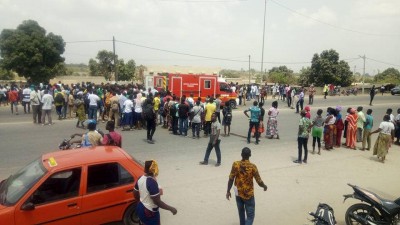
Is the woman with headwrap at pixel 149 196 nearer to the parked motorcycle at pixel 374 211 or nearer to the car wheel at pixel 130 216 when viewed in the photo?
the car wheel at pixel 130 216

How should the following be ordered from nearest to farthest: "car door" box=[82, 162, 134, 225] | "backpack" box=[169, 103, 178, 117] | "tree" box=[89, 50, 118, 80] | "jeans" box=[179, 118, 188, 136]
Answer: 1. "car door" box=[82, 162, 134, 225]
2. "jeans" box=[179, 118, 188, 136]
3. "backpack" box=[169, 103, 178, 117]
4. "tree" box=[89, 50, 118, 80]

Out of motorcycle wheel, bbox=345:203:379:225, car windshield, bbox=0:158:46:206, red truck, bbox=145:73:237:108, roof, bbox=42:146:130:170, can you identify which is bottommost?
motorcycle wheel, bbox=345:203:379:225

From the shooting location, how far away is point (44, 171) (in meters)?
5.36

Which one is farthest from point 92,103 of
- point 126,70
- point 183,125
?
point 126,70

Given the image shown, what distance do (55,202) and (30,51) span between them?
38.9 meters

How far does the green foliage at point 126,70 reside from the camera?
186 feet

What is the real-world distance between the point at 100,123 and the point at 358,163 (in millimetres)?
11636

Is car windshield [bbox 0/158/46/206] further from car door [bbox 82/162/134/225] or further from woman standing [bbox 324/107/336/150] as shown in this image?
woman standing [bbox 324/107/336/150]

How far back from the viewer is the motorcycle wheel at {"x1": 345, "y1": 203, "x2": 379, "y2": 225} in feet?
19.9

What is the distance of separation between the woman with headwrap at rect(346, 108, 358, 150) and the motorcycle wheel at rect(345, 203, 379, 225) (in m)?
7.19

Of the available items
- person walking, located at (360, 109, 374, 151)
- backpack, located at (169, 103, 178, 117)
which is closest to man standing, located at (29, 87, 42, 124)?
backpack, located at (169, 103, 178, 117)

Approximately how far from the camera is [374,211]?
238 inches

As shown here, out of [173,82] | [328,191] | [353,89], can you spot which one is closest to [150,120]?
[328,191]

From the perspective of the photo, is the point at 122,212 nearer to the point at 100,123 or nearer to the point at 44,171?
the point at 44,171
